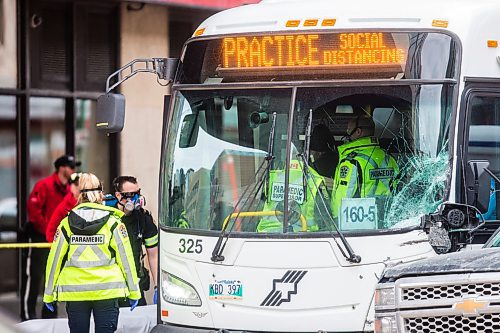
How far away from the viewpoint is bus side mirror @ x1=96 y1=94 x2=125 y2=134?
946 centimetres

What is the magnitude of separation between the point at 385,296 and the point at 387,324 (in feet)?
0.51

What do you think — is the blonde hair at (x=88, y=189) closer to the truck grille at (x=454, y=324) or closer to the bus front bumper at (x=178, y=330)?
the bus front bumper at (x=178, y=330)

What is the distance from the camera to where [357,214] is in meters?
8.90

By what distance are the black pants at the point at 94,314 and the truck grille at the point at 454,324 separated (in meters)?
3.48

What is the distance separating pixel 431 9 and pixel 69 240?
10.7 ft

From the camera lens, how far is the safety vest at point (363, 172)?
8.97 m

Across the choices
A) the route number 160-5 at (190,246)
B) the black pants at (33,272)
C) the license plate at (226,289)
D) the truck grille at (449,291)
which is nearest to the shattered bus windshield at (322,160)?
the route number 160-5 at (190,246)

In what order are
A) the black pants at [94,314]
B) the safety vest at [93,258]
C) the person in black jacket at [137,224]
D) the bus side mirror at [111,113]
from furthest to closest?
the person in black jacket at [137,224] → the black pants at [94,314] → the safety vest at [93,258] → the bus side mirror at [111,113]

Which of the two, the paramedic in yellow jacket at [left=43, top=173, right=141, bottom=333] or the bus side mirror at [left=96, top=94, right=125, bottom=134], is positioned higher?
the bus side mirror at [left=96, top=94, right=125, bottom=134]

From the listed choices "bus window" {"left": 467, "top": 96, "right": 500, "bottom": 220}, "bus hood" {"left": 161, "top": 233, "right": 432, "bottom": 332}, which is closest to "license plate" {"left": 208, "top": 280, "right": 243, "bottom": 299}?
"bus hood" {"left": 161, "top": 233, "right": 432, "bottom": 332}

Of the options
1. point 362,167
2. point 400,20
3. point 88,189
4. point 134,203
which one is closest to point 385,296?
point 362,167

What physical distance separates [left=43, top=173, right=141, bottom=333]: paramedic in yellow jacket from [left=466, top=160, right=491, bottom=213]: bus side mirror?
8.91ft

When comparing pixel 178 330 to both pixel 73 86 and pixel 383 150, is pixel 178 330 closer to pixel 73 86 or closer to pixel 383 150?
pixel 383 150

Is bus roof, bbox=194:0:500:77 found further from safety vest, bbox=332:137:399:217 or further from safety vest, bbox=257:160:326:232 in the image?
safety vest, bbox=257:160:326:232
